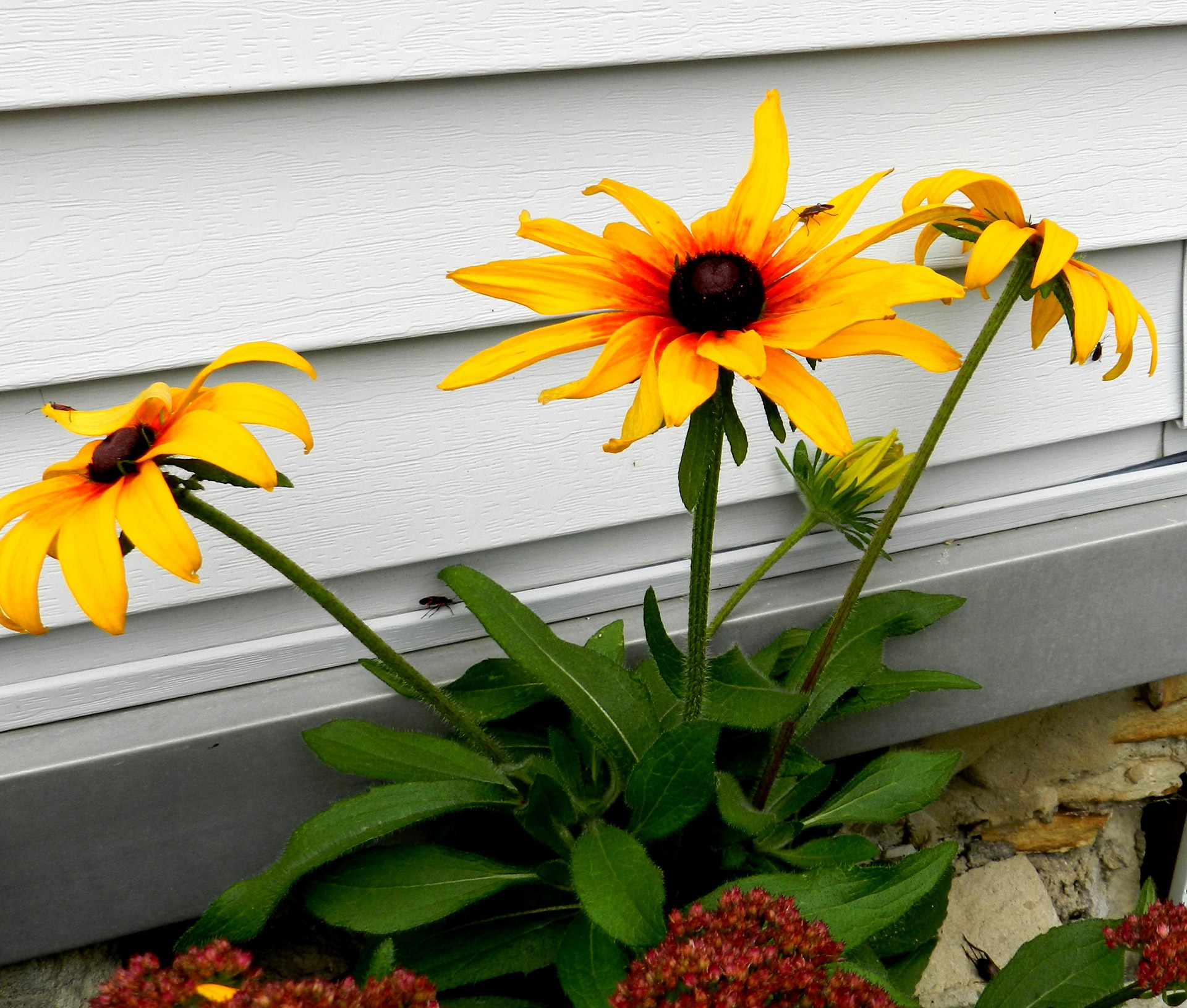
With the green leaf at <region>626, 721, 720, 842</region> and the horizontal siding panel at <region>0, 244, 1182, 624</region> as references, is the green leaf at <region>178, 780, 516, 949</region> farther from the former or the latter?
the horizontal siding panel at <region>0, 244, 1182, 624</region>

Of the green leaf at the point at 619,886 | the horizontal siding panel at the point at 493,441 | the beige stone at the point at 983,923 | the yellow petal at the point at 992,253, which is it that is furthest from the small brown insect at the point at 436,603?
the beige stone at the point at 983,923

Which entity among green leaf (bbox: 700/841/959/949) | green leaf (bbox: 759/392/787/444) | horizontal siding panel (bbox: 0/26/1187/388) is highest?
horizontal siding panel (bbox: 0/26/1187/388)

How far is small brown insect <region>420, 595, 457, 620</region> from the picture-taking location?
1.16m

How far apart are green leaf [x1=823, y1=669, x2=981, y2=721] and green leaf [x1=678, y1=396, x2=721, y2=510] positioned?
0.57 meters

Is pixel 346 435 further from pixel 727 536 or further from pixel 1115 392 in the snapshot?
pixel 1115 392

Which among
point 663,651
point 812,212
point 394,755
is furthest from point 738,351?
point 394,755

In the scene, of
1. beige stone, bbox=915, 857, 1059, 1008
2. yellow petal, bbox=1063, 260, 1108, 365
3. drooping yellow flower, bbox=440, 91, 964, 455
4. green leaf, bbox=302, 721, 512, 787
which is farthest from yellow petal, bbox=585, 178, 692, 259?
beige stone, bbox=915, 857, 1059, 1008

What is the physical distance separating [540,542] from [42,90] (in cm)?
71

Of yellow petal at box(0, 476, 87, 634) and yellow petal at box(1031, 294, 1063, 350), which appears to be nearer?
yellow petal at box(0, 476, 87, 634)

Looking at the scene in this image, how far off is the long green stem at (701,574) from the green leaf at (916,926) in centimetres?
42

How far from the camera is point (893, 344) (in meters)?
0.64

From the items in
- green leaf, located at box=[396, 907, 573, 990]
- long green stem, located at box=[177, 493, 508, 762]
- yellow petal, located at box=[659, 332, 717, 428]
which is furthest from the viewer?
green leaf, located at box=[396, 907, 573, 990]

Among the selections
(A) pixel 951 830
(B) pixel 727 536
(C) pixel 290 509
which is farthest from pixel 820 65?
(A) pixel 951 830

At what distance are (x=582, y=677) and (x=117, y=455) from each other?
50 cm
